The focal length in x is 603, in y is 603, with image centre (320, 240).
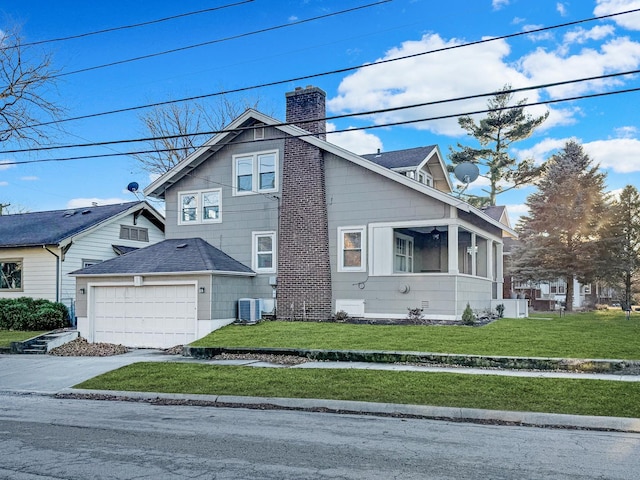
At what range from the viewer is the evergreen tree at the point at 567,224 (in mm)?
34719

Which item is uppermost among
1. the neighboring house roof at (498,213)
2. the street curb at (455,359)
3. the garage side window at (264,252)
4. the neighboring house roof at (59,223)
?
the neighboring house roof at (498,213)

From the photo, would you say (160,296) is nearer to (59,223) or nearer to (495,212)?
(59,223)

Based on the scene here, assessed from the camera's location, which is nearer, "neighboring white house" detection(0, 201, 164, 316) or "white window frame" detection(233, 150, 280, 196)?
"white window frame" detection(233, 150, 280, 196)

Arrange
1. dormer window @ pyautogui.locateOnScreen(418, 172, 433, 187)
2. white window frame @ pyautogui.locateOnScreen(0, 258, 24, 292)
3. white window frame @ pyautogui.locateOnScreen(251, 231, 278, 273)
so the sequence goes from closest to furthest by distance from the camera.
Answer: white window frame @ pyautogui.locateOnScreen(251, 231, 278, 273) → dormer window @ pyautogui.locateOnScreen(418, 172, 433, 187) → white window frame @ pyautogui.locateOnScreen(0, 258, 24, 292)

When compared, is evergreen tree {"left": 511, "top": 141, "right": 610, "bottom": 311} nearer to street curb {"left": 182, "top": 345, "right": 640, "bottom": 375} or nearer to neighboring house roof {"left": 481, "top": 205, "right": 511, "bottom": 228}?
neighboring house roof {"left": 481, "top": 205, "right": 511, "bottom": 228}

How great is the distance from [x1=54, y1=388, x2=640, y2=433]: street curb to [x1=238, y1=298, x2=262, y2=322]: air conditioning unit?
856 cm

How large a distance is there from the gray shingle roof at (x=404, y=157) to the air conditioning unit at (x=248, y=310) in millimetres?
7601

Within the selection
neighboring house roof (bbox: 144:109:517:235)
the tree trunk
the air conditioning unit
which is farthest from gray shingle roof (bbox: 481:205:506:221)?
the air conditioning unit

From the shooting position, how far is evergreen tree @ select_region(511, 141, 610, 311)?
34.7 metres

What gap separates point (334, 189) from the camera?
70.1 ft

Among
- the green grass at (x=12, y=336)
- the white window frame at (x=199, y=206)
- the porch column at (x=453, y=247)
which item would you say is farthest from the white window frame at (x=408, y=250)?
the green grass at (x=12, y=336)

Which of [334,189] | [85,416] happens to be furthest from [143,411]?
[334,189]

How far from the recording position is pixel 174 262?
20.3m

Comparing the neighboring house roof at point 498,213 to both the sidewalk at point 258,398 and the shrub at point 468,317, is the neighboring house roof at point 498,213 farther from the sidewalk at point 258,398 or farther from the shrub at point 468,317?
the sidewalk at point 258,398
